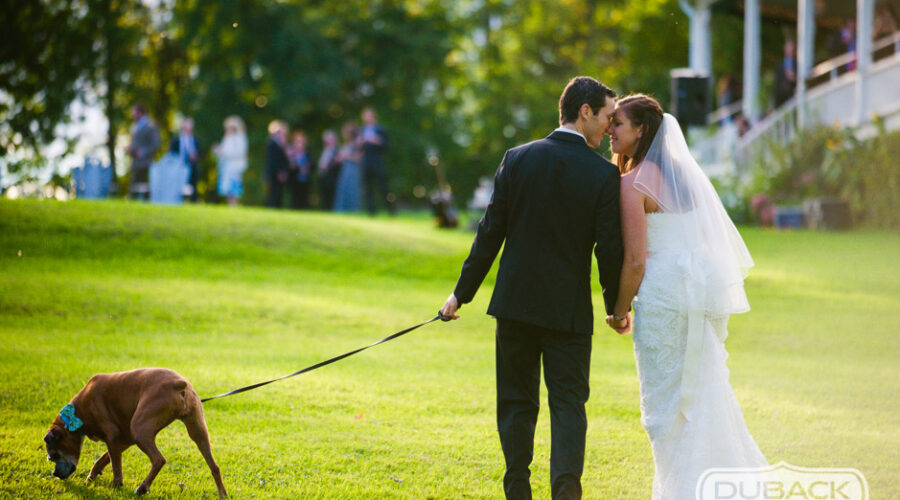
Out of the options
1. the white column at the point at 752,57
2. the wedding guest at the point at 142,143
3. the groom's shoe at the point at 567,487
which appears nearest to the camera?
the groom's shoe at the point at 567,487

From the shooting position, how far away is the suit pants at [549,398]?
4.54 m

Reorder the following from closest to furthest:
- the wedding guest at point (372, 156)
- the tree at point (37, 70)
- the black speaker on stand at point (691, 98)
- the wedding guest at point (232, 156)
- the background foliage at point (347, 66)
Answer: the black speaker on stand at point (691, 98)
the tree at point (37, 70)
the wedding guest at point (232, 156)
the wedding guest at point (372, 156)
the background foliage at point (347, 66)

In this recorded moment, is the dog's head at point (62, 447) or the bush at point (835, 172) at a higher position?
the bush at point (835, 172)

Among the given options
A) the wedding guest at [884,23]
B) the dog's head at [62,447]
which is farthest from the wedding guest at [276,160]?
the dog's head at [62,447]

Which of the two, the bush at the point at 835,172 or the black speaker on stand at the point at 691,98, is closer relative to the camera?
the black speaker on stand at the point at 691,98

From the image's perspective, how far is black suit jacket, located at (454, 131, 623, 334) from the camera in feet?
15.0

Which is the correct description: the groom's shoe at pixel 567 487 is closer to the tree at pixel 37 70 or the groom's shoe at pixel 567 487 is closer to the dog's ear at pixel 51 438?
the dog's ear at pixel 51 438

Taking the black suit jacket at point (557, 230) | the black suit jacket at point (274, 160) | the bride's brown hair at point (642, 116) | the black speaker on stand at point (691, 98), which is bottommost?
the black suit jacket at point (557, 230)

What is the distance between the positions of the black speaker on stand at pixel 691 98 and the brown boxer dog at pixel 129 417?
40.8ft

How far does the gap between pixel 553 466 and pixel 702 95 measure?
12443 millimetres

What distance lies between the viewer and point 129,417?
4.91 meters

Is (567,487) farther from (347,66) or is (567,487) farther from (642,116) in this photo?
(347,66)

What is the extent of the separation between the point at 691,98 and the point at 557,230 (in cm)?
1203

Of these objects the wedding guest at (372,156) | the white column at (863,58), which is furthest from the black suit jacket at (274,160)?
the white column at (863,58)
